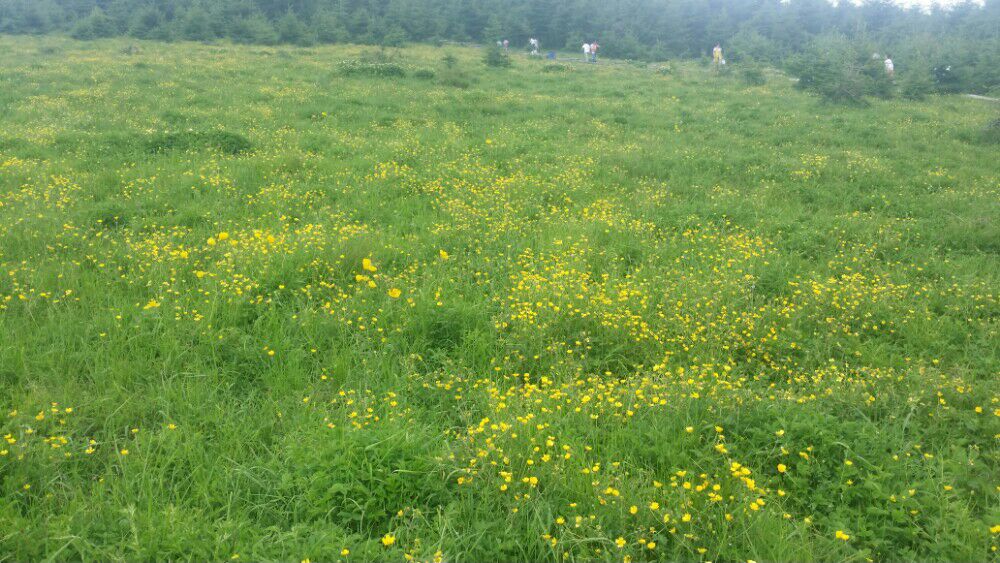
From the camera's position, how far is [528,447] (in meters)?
3.71

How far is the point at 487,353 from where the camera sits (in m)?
5.13

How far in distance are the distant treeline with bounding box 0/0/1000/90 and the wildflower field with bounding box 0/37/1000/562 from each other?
974 inches

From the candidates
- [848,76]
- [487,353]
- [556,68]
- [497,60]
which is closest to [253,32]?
[497,60]

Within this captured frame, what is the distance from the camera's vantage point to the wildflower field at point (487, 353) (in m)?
3.25

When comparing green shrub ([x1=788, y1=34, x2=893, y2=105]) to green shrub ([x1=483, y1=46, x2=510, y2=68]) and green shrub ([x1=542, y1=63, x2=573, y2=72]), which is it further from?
green shrub ([x1=483, y1=46, x2=510, y2=68])

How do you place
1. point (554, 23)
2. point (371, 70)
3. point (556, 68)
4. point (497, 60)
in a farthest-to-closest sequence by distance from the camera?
point (554, 23)
point (497, 60)
point (556, 68)
point (371, 70)

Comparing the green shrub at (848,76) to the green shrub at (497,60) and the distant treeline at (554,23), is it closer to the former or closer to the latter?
the distant treeline at (554,23)

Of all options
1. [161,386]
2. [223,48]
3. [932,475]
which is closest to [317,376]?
[161,386]

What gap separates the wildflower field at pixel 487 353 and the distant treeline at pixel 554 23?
974 inches

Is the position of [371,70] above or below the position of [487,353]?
above

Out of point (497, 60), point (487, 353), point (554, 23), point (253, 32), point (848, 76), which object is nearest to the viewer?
point (487, 353)

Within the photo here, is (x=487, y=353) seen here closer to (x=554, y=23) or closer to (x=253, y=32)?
(x=253, y=32)

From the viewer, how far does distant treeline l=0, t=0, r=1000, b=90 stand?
1443 inches

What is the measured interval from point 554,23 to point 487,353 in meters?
51.3
